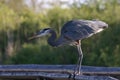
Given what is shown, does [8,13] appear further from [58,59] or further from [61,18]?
[58,59]

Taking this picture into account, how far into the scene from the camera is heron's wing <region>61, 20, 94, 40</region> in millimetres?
10625

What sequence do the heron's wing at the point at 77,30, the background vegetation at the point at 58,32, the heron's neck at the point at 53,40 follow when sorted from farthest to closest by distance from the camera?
the background vegetation at the point at 58,32 < the heron's neck at the point at 53,40 < the heron's wing at the point at 77,30

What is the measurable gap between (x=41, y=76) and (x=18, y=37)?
23.5 m

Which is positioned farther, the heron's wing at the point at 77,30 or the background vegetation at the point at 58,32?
the background vegetation at the point at 58,32

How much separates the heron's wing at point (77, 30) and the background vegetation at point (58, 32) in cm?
1076

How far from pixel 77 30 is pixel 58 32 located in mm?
13921

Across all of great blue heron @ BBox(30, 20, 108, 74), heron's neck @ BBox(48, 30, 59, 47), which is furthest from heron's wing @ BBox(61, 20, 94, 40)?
heron's neck @ BBox(48, 30, 59, 47)

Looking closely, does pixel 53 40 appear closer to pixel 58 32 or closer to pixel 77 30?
pixel 77 30

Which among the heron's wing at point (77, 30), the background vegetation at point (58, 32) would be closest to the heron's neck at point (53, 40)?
the heron's wing at point (77, 30)

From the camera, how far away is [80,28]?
10.7 metres

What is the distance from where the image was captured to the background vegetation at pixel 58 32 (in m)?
22.0

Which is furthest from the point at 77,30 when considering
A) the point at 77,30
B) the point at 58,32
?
the point at 58,32

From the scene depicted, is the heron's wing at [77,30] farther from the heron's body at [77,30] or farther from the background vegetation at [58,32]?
the background vegetation at [58,32]

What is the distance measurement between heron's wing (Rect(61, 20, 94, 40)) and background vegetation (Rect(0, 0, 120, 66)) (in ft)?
35.3
